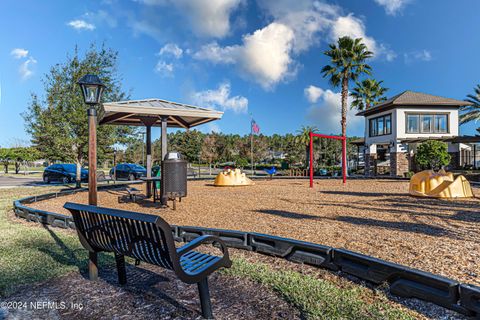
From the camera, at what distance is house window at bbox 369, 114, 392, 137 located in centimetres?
2905

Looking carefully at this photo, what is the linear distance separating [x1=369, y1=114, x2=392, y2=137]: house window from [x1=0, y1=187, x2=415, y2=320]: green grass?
28.4m

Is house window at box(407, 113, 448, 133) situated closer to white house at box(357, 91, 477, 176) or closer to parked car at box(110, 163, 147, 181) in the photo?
white house at box(357, 91, 477, 176)

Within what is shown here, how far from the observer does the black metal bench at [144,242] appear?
2.58 m

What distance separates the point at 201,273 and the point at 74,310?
135 cm

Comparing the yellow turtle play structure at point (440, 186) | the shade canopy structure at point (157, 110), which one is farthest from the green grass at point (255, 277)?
the yellow turtle play structure at point (440, 186)

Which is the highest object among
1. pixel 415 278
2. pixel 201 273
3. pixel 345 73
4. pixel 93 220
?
pixel 345 73

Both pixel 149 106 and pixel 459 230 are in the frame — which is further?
pixel 149 106

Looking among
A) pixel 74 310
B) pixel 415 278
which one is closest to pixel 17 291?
pixel 74 310

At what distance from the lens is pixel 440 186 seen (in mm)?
11461

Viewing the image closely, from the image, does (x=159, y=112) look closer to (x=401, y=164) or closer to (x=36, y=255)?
(x=36, y=255)

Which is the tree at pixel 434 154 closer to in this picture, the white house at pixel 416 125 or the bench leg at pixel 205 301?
the white house at pixel 416 125

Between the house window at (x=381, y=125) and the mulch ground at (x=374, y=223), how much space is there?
19.9 m

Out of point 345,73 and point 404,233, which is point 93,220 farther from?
point 345,73

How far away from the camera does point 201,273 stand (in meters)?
2.71
